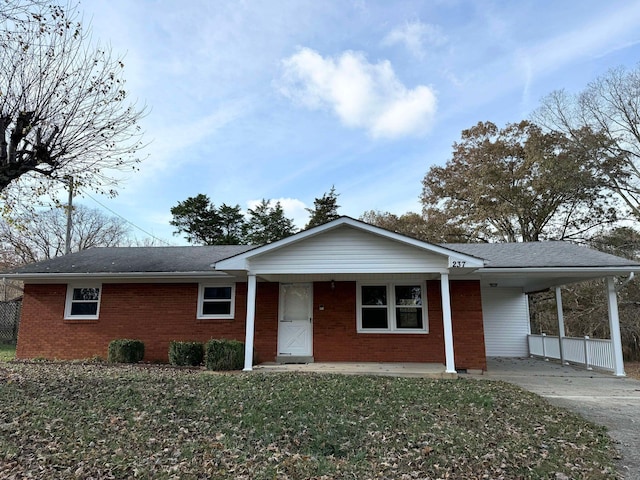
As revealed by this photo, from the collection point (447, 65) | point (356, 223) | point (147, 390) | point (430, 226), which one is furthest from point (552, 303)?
point (147, 390)

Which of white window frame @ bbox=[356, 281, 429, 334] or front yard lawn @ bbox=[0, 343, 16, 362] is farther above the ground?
white window frame @ bbox=[356, 281, 429, 334]

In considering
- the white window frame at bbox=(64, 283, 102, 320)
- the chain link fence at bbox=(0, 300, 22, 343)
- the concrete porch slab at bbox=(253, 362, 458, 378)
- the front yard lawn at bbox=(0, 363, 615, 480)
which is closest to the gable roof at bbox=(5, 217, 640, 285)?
the white window frame at bbox=(64, 283, 102, 320)

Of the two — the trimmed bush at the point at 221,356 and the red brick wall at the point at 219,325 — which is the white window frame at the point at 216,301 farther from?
the trimmed bush at the point at 221,356

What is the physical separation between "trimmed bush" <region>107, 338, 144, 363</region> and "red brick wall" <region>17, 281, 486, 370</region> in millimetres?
680

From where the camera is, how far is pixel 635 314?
1681 centimetres

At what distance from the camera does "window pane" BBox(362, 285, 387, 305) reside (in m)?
11.8

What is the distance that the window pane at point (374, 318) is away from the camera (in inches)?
460

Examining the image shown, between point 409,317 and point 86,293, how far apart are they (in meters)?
9.85

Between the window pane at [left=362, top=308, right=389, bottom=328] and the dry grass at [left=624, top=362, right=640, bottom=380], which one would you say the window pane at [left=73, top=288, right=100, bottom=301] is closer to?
A: the window pane at [left=362, top=308, right=389, bottom=328]

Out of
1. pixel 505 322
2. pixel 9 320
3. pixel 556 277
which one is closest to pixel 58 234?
pixel 9 320

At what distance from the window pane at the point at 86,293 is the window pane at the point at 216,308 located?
3.47 metres

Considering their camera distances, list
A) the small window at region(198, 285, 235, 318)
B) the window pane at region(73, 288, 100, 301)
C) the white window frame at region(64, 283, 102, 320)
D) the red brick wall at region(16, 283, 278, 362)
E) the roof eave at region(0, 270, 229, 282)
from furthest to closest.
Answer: the window pane at region(73, 288, 100, 301)
the white window frame at region(64, 283, 102, 320)
the small window at region(198, 285, 235, 318)
the red brick wall at region(16, 283, 278, 362)
the roof eave at region(0, 270, 229, 282)

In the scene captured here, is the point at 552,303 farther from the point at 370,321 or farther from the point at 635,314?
the point at 370,321

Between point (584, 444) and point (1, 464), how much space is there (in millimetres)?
6543
